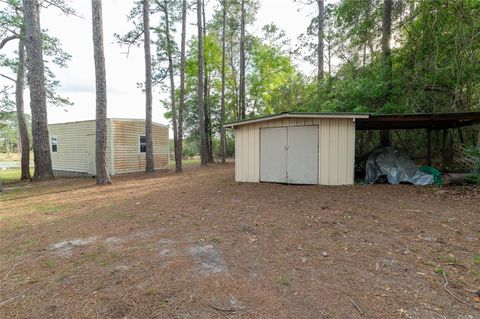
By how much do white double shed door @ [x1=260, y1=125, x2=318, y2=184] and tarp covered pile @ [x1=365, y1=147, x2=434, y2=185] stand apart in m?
1.95

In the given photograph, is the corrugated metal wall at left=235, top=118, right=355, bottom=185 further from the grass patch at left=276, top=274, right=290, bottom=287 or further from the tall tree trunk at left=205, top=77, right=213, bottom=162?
the tall tree trunk at left=205, top=77, right=213, bottom=162

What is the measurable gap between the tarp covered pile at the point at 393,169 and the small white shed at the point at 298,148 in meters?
1.12

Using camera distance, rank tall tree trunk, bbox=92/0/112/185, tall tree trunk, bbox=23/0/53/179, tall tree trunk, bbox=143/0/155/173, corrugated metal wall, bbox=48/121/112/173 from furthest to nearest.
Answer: corrugated metal wall, bbox=48/121/112/173 < tall tree trunk, bbox=143/0/155/173 < tall tree trunk, bbox=23/0/53/179 < tall tree trunk, bbox=92/0/112/185

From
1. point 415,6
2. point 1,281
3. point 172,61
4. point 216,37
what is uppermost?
point 216,37

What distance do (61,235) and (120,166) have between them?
933 centimetres

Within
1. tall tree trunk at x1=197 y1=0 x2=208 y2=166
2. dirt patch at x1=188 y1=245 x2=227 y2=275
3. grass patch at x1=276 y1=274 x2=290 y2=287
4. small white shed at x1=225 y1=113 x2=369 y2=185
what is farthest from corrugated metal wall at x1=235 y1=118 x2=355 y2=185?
tall tree trunk at x1=197 y1=0 x2=208 y2=166

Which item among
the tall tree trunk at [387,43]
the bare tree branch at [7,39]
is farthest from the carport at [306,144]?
the bare tree branch at [7,39]

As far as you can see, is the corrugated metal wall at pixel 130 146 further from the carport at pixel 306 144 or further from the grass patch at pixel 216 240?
the grass patch at pixel 216 240

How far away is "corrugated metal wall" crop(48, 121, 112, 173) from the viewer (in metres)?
12.8

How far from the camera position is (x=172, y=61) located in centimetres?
1479

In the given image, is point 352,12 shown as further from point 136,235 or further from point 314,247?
point 136,235

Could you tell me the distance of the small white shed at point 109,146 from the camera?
12.1m

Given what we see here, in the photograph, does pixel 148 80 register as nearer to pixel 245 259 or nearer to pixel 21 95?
pixel 21 95

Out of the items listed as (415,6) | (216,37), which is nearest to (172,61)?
(216,37)
